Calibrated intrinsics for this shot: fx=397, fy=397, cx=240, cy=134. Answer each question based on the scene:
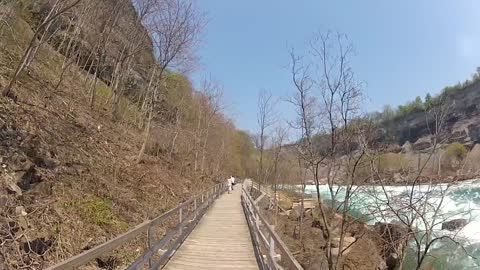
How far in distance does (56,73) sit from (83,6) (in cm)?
377

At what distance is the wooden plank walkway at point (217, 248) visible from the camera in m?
8.67

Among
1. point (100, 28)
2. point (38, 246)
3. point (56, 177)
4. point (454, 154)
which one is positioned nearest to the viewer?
point (38, 246)

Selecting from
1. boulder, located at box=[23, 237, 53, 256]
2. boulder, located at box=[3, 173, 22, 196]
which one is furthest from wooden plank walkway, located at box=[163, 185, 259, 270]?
boulder, located at box=[3, 173, 22, 196]

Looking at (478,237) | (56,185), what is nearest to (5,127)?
(56,185)

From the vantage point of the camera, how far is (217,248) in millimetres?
10789

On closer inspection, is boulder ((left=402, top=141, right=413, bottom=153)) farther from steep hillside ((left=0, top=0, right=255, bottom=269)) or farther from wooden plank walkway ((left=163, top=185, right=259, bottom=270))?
steep hillside ((left=0, top=0, right=255, bottom=269))

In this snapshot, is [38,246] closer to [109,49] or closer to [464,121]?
[109,49]

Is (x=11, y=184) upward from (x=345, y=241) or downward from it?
upward

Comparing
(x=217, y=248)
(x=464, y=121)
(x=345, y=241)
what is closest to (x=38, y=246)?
(x=217, y=248)

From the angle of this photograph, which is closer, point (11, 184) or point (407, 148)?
point (11, 184)

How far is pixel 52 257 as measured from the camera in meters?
7.26

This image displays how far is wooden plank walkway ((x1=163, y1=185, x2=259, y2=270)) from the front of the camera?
341 inches

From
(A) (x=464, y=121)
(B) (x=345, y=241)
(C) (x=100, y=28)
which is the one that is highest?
(A) (x=464, y=121)

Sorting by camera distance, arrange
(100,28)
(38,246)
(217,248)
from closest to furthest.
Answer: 1. (38,246)
2. (217,248)
3. (100,28)
